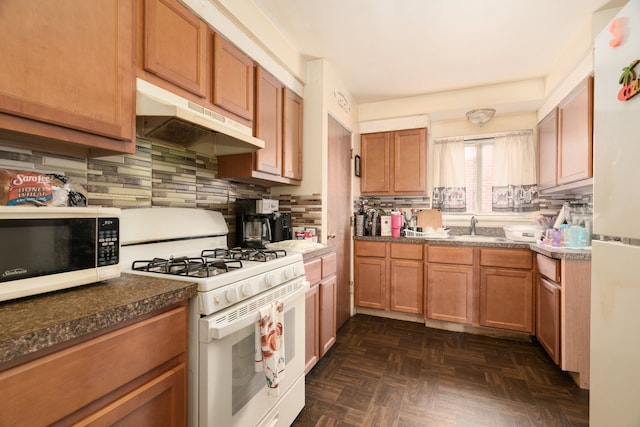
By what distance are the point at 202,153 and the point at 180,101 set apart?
556mm

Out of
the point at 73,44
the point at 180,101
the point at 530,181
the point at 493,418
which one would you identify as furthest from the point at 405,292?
the point at 73,44

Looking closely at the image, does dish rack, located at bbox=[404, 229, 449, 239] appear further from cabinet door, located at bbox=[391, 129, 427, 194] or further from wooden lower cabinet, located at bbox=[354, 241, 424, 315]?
cabinet door, located at bbox=[391, 129, 427, 194]

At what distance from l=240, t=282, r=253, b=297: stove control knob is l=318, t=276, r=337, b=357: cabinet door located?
0.95m

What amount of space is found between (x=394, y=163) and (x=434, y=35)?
55.2 inches

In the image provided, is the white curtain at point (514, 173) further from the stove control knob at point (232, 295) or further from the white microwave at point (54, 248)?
the white microwave at point (54, 248)

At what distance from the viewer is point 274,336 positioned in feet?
4.11

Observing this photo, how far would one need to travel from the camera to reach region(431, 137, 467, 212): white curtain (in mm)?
3340

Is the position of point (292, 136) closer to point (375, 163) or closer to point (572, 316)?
point (375, 163)

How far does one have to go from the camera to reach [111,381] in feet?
2.50

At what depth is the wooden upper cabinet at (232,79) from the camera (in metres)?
1.59

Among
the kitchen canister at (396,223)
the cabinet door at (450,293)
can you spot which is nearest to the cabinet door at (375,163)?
the kitchen canister at (396,223)

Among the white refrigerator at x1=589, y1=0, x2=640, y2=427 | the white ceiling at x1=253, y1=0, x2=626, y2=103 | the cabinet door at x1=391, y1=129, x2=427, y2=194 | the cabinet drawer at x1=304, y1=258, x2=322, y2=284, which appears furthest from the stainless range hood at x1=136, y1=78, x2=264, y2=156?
the cabinet door at x1=391, y1=129, x2=427, y2=194

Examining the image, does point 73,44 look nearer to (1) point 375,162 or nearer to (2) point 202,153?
(2) point 202,153

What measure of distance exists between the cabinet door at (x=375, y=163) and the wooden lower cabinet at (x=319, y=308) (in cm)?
136
